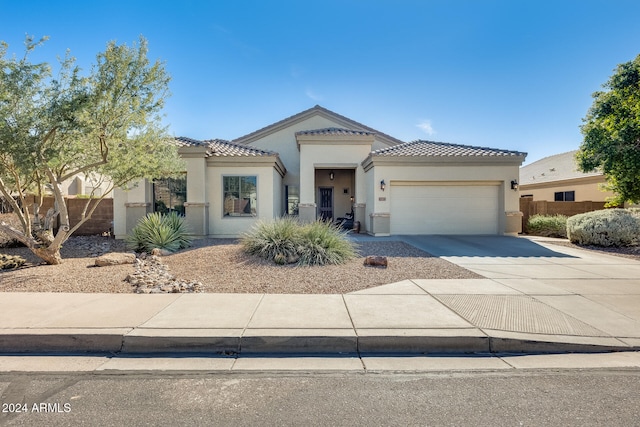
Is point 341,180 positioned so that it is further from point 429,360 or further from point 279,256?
point 429,360

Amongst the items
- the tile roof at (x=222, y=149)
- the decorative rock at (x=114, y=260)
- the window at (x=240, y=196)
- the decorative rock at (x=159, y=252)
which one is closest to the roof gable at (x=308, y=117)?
the tile roof at (x=222, y=149)

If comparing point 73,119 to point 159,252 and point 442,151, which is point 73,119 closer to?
point 159,252

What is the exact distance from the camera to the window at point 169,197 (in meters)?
13.7

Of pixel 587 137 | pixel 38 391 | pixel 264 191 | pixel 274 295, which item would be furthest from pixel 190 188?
pixel 587 137

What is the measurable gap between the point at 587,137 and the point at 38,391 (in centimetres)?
1769

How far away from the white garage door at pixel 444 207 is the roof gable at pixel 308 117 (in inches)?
264

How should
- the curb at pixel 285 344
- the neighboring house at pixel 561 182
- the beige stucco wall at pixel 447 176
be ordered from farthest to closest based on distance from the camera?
1. the neighboring house at pixel 561 182
2. the beige stucco wall at pixel 447 176
3. the curb at pixel 285 344

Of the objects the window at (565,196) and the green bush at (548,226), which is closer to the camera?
the green bush at (548,226)

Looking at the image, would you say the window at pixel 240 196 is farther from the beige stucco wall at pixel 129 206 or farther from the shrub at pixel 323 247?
the shrub at pixel 323 247

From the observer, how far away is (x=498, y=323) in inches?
173

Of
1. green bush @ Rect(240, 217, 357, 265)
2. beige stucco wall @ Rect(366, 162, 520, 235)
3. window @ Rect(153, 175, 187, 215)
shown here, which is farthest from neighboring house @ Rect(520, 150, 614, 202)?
window @ Rect(153, 175, 187, 215)

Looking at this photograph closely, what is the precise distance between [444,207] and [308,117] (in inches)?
415

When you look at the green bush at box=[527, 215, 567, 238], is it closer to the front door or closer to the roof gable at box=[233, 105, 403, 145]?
the roof gable at box=[233, 105, 403, 145]

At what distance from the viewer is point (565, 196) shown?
2162cm
